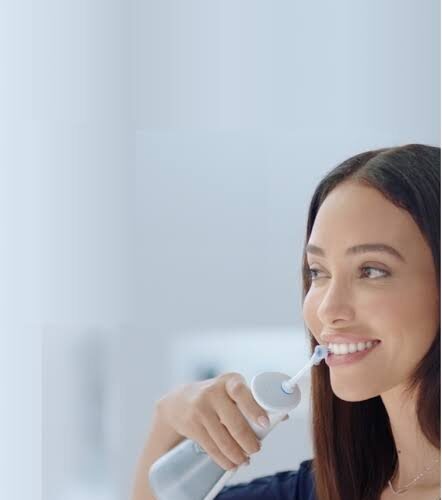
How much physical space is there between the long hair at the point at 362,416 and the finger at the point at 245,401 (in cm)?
13

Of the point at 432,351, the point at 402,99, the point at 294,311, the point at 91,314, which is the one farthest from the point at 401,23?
the point at 432,351

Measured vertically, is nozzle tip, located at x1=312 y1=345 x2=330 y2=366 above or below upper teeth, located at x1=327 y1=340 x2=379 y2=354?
below

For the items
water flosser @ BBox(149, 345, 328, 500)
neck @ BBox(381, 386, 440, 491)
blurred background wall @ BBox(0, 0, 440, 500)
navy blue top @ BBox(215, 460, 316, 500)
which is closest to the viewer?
water flosser @ BBox(149, 345, 328, 500)

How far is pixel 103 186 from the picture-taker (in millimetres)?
1700

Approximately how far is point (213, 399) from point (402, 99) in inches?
32.7

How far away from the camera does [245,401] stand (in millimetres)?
957

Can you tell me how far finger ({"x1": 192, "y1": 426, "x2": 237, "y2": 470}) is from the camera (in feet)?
3.15

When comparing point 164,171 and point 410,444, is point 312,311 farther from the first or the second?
point 164,171

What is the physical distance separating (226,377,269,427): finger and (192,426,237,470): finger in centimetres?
5

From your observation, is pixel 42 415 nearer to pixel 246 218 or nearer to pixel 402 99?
pixel 246 218

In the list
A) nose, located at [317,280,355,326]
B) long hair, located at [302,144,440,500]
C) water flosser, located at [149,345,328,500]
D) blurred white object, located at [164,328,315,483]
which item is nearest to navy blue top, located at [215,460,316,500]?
long hair, located at [302,144,440,500]

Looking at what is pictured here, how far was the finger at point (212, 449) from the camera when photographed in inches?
37.9

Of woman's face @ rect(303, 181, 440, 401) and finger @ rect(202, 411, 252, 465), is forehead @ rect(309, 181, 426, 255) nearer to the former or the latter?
woman's face @ rect(303, 181, 440, 401)

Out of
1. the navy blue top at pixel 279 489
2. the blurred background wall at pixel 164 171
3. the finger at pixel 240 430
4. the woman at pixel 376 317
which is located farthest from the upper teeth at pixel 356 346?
the blurred background wall at pixel 164 171
